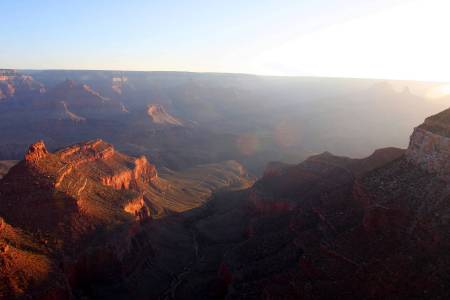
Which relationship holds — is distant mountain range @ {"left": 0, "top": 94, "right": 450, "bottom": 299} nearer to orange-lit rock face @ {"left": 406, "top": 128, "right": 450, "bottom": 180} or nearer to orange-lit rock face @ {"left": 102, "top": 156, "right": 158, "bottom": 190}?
orange-lit rock face @ {"left": 406, "top": 128, "right": 450, "bottom": 180}

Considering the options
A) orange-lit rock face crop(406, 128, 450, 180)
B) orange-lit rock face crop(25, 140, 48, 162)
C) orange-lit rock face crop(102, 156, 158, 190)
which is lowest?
orange-lit rock face crop(102, 156, 158, 190)

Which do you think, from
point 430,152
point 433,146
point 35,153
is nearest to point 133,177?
point 35,153

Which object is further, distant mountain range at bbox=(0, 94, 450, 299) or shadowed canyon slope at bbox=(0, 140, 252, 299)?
shadowed canyon slope at bbox=(0, 140, 252, 299)

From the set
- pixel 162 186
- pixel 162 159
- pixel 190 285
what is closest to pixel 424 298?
pixel 190 285

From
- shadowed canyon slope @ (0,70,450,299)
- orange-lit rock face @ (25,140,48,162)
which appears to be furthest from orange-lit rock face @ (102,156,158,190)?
orange-lit rock face @ (25,140,48,162)

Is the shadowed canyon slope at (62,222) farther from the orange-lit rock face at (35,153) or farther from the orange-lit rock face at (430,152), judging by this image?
the orange-lit rock face at (430,152)

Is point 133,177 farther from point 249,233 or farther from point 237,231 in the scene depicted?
point 249,233
